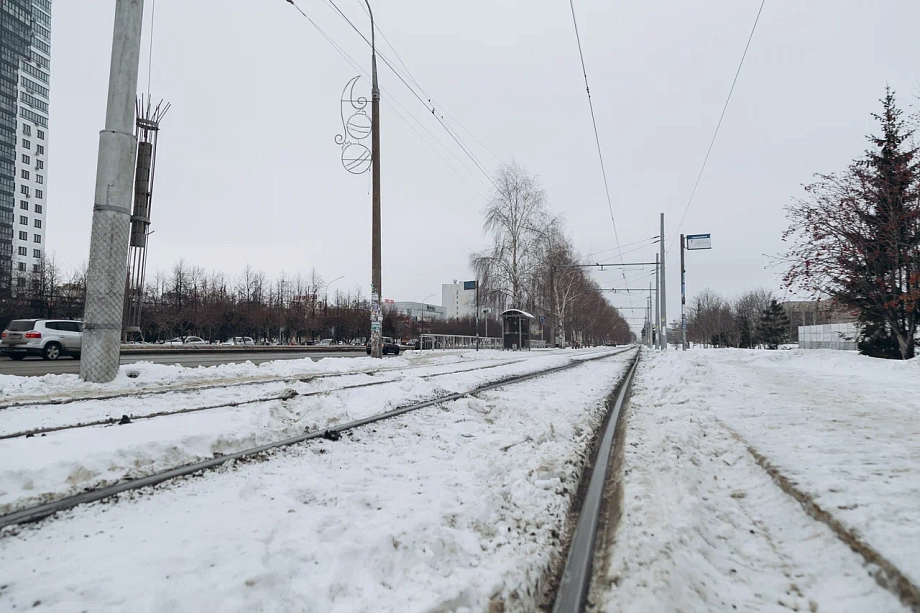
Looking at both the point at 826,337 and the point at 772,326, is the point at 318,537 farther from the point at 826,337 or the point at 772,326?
the point at 772,326

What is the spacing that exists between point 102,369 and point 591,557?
32.5 ft

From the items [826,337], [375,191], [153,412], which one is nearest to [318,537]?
[153,412]

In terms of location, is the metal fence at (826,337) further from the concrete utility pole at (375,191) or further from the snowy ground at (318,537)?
the snowy ground at (318,537)

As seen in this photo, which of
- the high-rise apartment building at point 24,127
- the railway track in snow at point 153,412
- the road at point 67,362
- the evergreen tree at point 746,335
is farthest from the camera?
the high-rise apartment building at point 24,127

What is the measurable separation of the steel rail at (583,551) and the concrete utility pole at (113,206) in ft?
30.3

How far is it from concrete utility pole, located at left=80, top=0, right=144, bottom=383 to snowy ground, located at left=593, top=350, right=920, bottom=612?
938cm

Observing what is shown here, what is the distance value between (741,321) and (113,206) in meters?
70.3

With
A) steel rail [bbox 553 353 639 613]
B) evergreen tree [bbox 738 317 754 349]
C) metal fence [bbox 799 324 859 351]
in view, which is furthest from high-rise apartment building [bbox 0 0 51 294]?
steel rail [bbox 553 353 639 613]

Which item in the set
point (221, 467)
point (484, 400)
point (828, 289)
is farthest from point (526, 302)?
point (221, 467)

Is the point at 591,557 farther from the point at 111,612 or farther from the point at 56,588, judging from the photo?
the point at 56,588

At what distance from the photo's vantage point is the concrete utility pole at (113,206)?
9656 millimetres

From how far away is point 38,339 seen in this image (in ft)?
61.5

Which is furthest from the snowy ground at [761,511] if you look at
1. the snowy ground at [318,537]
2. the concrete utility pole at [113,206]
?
the concrete utility pole at [113,206]

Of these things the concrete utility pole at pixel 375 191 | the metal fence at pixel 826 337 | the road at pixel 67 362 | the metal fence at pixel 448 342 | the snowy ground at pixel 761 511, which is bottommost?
the road at pixel 67 362
